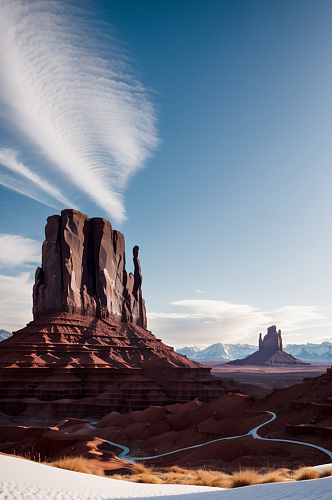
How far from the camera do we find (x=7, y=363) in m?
71.4

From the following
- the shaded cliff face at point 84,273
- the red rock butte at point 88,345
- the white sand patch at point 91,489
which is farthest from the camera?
the shaded cliff face at point 84,273

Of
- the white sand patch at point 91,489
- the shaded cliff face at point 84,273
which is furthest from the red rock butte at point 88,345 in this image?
the white sand patch at point 91,489

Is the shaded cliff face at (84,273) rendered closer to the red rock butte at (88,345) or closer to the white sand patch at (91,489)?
the red rock butte at (88,345)

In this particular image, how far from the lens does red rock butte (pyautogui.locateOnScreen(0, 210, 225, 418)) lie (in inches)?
Result: 2689

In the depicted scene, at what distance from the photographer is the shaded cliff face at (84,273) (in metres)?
100

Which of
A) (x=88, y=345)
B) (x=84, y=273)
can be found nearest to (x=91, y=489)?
(x=88, y=345)

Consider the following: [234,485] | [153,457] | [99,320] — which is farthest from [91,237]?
[234,485]

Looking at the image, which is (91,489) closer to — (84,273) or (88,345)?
(88,345)

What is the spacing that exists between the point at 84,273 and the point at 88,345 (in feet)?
94.8

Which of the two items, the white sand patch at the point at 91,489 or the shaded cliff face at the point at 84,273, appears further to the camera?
the shaded cliff face at the point at 84,273

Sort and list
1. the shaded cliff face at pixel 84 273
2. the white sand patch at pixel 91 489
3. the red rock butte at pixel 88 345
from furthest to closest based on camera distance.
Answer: the shaded cliff face at pixel 84 273 < the red rock butte at pixel 88 345 < the white sand patch at pixel 91 489

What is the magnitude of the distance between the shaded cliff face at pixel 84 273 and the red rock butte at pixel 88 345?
27cm

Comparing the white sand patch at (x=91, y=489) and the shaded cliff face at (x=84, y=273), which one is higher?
the shaded cliff face at (x=84, y=273)

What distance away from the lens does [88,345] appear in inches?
3388
